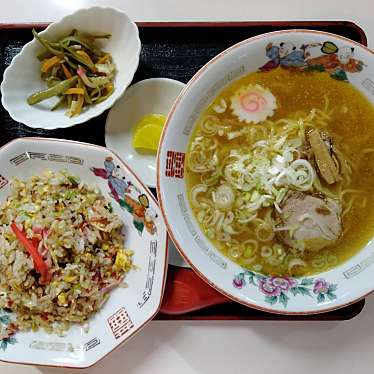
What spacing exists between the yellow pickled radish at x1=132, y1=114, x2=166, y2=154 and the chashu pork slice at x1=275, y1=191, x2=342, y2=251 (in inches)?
22.7

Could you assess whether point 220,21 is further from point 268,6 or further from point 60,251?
point 60,251

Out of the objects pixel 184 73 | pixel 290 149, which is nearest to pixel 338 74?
pixel 290 149

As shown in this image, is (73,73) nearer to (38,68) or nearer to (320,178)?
(38,68)

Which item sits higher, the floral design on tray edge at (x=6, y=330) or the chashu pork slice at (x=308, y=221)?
the chashu pork slice at (x=308, y=221)

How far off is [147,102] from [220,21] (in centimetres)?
46

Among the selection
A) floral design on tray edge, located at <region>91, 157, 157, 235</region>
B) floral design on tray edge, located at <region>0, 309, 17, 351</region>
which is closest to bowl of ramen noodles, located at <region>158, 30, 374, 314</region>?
floral design on tray edge, located at <region>91, 157, 157, 235</region>

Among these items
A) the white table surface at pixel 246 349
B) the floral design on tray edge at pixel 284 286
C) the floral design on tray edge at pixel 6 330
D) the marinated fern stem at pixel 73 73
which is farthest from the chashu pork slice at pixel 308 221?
the floral design on tray edge at pixel 6 330

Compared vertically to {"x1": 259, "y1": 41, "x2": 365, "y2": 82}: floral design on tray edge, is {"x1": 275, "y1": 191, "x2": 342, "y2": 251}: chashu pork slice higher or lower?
lower

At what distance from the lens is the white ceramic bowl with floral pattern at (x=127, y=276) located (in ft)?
7.23

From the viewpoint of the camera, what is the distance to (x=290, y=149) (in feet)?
7.06

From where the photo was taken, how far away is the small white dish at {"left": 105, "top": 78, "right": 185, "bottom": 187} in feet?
7.74

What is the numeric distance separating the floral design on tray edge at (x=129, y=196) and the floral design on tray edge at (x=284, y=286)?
0.40 m

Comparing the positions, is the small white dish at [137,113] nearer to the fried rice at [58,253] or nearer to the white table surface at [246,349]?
the fried rice at [58,253]

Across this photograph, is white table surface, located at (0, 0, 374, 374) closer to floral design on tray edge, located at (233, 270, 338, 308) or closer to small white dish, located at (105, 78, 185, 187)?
floral design on tray edge, located at (233, 270, 338, 308)
